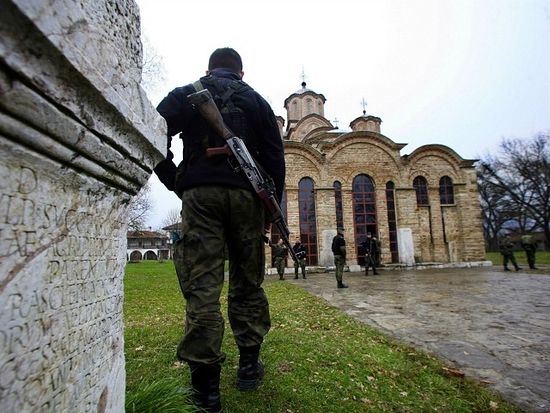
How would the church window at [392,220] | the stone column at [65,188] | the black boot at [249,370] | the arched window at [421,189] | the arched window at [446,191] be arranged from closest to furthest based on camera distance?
the stone column at [65,188], the black boot at [249,370], the church window at [392,220], the arched window at [421,189], the arched window at [446,191]

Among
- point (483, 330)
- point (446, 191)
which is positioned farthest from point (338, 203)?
point (483, 330)

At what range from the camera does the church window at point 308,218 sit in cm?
1800

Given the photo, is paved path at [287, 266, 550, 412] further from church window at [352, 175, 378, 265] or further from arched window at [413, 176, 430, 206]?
arched window at [413, 176, 430, 206]

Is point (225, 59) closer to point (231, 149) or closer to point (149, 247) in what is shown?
point (231, 149)

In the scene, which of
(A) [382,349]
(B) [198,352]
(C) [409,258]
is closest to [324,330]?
(A) [382,349]

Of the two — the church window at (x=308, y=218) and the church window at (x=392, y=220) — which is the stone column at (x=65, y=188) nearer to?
the church window at (x=308, y=218)

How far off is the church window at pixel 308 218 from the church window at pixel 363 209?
2.43 metres

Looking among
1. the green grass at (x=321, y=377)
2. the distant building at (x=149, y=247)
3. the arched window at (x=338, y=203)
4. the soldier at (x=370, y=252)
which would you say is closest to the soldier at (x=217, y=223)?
the green grass at (x=321, y=377)

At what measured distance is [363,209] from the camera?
1891 centimetres

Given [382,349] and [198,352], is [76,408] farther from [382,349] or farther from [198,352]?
[382,349]

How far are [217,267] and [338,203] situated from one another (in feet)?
56.0

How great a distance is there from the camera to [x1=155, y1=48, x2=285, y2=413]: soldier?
191 centimetres

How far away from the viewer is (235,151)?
7.07 ft

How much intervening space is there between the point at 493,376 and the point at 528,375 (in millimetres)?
287
